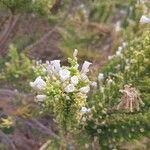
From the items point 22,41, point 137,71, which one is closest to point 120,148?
point 137,71

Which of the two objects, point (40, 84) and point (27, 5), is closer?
point (40, 84)

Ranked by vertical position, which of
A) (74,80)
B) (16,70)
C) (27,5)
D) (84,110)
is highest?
→ (27,5)

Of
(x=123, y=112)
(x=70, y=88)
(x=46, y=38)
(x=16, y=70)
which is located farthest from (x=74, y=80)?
(x=46, y=38)

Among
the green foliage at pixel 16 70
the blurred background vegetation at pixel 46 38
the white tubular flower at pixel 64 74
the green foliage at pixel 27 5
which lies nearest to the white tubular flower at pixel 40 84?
the white tubular flower at pixel 64 74

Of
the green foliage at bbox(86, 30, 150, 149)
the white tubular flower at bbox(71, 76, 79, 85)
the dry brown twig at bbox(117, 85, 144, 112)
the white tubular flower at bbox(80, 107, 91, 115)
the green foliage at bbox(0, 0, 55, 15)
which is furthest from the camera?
the green foliage at bbox(0, 0, 55, 15)

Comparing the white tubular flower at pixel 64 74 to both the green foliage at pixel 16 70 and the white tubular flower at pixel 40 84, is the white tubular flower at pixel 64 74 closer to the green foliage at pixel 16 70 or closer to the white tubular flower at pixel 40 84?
the white tubular flower at pixel 40 84

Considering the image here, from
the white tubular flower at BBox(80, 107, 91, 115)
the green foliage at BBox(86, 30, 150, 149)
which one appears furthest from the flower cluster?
the green foliage at BBox(86, 30, 150, 149)

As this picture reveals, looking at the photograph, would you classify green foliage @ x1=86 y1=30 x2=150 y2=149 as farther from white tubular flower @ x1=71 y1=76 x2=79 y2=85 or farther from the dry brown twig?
white tubular flower @ x1=71 y1=76 x2=79 y2=85

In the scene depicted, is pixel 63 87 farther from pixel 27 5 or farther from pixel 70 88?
pixel 27 5

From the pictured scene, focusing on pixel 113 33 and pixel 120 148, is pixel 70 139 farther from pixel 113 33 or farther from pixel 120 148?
pixel 113 33
